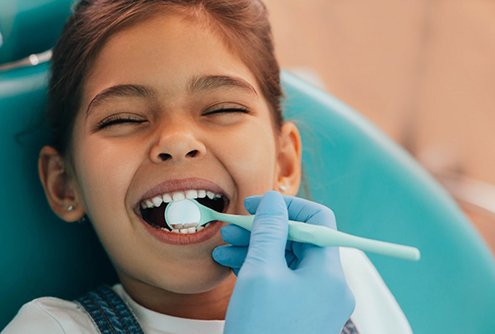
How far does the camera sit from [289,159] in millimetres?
1249

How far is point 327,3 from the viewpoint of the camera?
9.47ft

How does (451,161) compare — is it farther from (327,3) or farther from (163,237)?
(163,237)

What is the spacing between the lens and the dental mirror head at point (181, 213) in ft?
3.26

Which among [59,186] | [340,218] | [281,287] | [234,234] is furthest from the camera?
[340,218]

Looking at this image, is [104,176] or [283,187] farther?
[283,187]

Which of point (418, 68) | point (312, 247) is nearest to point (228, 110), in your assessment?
point (312, 247)

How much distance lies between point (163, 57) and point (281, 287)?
357 mm

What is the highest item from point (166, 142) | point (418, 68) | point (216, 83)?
point (418, 68)

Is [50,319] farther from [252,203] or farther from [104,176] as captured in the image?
[252,203]

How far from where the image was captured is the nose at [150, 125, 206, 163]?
1.00m

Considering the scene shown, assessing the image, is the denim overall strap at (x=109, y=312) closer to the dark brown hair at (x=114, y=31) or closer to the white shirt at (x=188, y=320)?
the white shirt at (x=188, y=320)

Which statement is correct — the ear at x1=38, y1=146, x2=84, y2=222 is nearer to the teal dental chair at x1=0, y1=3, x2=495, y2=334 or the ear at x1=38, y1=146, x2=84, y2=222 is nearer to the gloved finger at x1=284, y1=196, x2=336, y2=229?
the teal dental chair at x1=0, y1=3, x2=495, y2=334

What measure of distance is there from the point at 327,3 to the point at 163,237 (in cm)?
201

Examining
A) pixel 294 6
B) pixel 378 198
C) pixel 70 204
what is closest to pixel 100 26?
pixel 70 204
